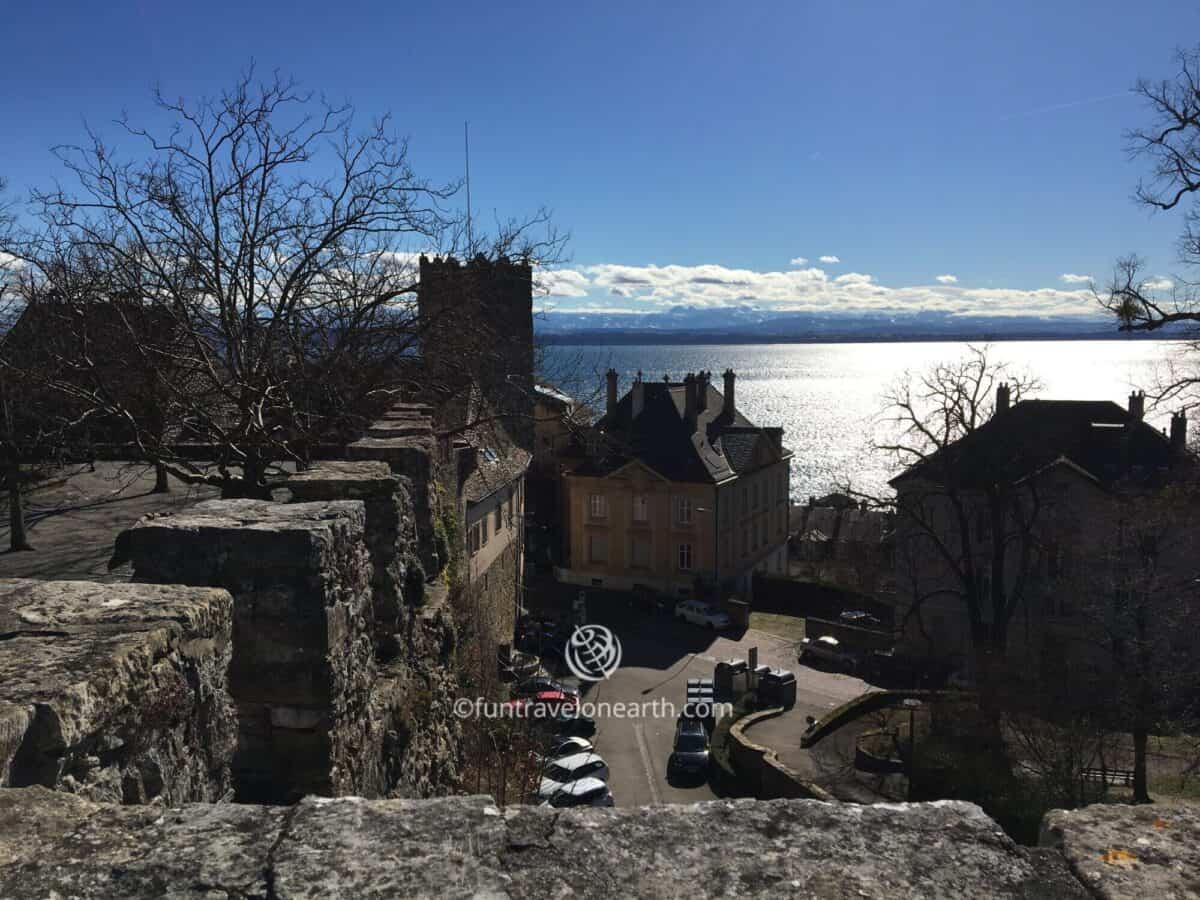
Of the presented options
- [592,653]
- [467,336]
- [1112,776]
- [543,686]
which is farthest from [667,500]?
[467,336]

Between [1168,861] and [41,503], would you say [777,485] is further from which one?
[1168,861]

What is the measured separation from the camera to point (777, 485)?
55594 mm

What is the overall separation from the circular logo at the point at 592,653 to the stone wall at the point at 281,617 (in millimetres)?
27788

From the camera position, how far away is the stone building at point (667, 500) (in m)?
46.5

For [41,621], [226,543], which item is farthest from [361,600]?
[41,621]

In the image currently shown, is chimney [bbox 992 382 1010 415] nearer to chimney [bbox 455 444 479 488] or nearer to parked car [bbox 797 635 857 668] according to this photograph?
parked car [bbox 797 635 857 668]

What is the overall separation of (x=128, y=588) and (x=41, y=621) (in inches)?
15.5

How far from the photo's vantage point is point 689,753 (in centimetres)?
2433

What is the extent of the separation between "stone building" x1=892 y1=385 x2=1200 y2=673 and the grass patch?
5053 mm

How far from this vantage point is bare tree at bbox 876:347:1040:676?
27.6 metres

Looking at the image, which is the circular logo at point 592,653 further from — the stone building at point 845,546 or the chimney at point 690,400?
the chimney at point 690,400

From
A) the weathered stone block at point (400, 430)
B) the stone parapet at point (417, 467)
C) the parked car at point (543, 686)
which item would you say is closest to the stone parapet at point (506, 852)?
the stone parapet at point (417, 467)

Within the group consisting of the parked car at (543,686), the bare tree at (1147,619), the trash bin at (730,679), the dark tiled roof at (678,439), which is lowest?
the trash bin at (730,679)

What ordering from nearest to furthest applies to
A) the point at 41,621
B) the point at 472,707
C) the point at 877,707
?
the point at 41,621
the point at 472,707
the point at 877,707
